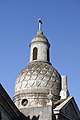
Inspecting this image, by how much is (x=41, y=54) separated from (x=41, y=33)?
2.73 m

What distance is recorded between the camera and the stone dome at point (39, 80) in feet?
94.7

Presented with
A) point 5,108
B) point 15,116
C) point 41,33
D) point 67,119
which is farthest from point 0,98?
point 41,33

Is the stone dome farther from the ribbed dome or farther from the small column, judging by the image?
the ribbed dome

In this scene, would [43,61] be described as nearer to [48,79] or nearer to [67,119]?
[48,79]

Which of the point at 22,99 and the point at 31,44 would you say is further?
the point at 31,44

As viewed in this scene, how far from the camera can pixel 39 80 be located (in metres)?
29.0

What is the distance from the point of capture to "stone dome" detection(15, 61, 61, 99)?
94.7ft

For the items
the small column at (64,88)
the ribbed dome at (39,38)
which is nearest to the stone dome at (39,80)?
the small column at (64,88)

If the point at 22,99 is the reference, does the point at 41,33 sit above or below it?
above

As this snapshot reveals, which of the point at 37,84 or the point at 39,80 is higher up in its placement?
the point at 39,80

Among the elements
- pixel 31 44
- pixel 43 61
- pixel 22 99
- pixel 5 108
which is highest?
pixel 31 44

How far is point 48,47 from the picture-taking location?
108 feet

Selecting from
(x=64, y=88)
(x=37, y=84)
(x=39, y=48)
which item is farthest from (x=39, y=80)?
(x=39, y=48)

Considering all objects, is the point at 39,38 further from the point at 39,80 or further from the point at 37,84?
the point at 37,84
